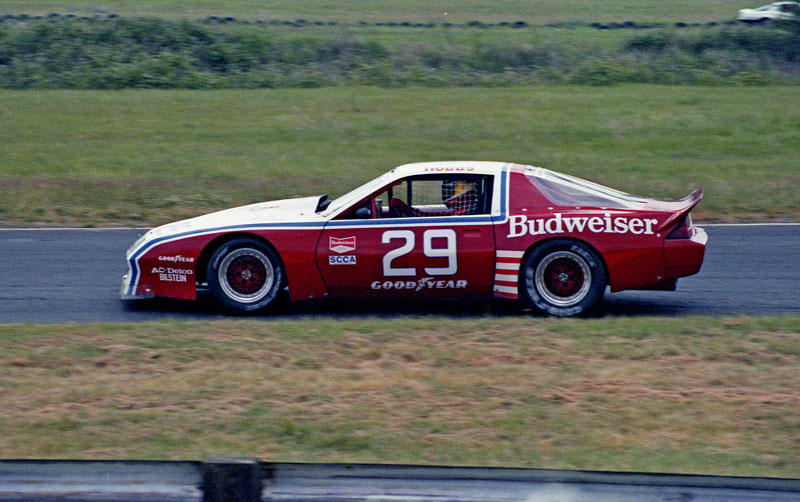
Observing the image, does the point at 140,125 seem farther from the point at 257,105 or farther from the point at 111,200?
the point at 111,200

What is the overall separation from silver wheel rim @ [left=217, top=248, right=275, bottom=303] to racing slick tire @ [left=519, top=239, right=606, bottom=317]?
2.13 meters

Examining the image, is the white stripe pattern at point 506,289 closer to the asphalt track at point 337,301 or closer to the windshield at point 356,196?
the asphalt track at point 337,301

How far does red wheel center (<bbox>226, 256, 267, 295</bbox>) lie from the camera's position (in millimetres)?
7852

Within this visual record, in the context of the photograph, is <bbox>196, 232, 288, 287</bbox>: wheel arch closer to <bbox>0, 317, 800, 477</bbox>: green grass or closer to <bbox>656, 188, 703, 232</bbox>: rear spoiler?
<bbox>0, 317, 800, 477</bbox>: green grass

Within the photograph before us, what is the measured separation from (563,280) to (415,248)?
4.06 ft

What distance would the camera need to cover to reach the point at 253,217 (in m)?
7.96

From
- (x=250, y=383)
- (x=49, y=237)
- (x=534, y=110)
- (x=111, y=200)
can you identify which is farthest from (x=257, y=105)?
(x=250, y=383)

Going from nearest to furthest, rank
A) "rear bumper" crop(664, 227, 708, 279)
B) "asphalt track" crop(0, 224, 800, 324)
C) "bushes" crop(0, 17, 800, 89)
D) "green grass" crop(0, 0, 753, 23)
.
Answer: "rear bumper" crop(664, 227, 708, 279)
"asphalt track" crop(0, 224, 800, 324)
"bushes" crop(0, 17, 800, 89)
"green grass" crop(0, 0, 753, 23)

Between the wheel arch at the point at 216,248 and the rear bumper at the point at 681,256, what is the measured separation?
310 centimetres

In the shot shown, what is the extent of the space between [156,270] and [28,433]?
2883 mm

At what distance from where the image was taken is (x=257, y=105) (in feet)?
68.4

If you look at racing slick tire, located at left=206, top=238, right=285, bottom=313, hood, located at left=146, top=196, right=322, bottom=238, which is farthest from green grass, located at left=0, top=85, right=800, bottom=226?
racing slick tire, located at left=206, top=238, right=285, bottom=313

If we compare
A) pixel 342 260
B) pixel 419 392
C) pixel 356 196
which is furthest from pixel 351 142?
pixel 419 392

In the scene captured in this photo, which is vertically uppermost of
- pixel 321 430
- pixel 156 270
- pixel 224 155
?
pixel 224 155
